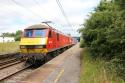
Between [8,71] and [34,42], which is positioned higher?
[34,42]

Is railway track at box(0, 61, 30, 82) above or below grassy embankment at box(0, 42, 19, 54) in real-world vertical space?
below

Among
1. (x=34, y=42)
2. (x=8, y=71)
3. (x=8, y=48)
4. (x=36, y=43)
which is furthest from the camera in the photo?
(x=8, y=48)

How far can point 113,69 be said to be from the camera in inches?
524

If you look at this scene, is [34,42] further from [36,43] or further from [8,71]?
[8,71]

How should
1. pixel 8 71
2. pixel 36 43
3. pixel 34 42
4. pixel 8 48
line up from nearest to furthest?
pixel 8 71, pixel 36 43, pixel 34 42, pixel 8 48

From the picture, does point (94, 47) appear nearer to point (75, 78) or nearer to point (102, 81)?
point (75, 78)

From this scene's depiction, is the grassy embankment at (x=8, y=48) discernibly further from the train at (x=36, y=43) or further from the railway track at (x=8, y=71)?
the railway track at (x=8, y=71)

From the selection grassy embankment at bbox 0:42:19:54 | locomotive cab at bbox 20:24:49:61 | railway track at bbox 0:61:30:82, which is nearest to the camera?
railway track at bbox 0:61:30:82

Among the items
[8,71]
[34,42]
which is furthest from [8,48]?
[8,71]

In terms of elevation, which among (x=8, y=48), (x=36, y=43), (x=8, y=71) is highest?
(x=36, y=43)

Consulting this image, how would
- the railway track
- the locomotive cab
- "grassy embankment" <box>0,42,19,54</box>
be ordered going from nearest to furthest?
the railway track, the locomotive cab, "grassy embankment" <box>0,42,19,54</box>

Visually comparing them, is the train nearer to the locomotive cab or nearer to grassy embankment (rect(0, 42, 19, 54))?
the locomotive cab

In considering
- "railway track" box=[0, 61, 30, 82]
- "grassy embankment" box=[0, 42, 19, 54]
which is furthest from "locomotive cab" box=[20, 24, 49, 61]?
"grassy embankment" box=[0, 42, 19, 54]

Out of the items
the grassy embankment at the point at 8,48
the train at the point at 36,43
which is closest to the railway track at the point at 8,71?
the train at the point at 36,43
